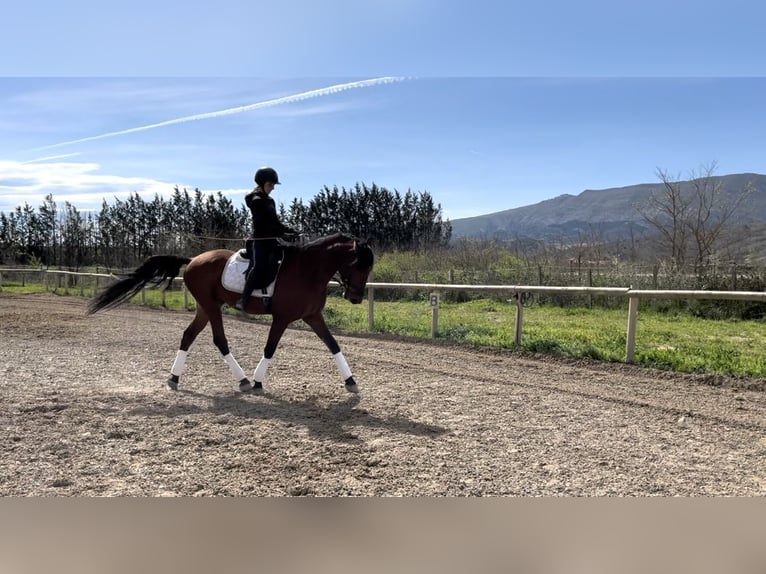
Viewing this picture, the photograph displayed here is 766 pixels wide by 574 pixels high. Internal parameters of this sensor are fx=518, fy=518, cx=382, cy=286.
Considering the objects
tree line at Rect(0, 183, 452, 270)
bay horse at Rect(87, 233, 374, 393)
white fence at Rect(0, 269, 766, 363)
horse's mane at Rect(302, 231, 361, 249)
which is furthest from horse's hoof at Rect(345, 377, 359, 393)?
tree line at Rect(0, 183, 452, 270)

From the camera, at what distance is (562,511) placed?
72.4 inches

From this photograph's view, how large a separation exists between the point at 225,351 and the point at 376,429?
7.93 ft

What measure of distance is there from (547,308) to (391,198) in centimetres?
3754

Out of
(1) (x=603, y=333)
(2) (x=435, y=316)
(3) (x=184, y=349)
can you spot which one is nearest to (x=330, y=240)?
(3) (x=184, y=349)

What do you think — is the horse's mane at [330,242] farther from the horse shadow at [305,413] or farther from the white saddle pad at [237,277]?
the horse shadow at [305,413]

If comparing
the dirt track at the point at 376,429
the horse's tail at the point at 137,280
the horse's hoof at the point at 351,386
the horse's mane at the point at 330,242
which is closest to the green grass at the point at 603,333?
the dirt track at the point at 376,429

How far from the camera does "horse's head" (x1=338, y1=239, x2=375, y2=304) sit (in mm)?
5641

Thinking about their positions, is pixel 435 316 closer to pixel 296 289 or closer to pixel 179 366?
pixel 296 289

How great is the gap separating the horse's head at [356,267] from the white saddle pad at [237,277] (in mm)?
860

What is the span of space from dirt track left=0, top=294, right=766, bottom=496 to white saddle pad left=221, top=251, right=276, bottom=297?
1.13 m

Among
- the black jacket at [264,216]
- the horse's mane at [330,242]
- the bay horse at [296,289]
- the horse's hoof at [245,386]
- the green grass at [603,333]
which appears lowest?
the horse's hoof at [245,386]

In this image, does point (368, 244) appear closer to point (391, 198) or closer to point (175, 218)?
point (175, 218)

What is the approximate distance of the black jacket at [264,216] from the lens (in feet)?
18.1

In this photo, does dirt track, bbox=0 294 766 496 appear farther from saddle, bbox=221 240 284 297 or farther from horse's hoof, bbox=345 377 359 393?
saddle, bbox=221 240 284 297
